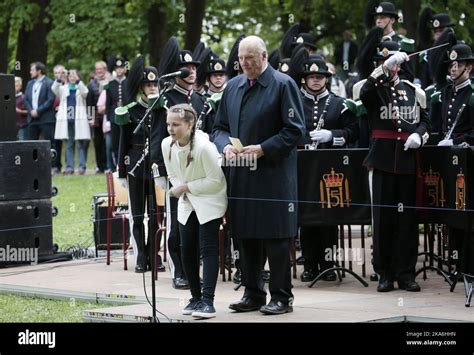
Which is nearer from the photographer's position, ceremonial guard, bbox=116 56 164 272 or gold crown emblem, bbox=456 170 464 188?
gold crown emblem, bbox=456 170 464 188

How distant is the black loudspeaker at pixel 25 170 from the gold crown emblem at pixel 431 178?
530 centimetres

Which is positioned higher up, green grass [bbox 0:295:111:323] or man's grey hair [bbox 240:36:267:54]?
man's grey hair [bbox 240:36:267:54]

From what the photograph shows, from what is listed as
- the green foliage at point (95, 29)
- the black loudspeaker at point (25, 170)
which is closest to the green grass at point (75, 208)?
the black loudspeaker at point (25, 170)

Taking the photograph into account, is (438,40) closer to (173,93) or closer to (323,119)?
(323,119)

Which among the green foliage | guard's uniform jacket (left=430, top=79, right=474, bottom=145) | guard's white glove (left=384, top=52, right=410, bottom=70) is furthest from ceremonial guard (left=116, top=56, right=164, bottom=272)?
the green foliage

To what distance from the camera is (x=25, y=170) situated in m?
16.7

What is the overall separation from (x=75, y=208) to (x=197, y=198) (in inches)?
454

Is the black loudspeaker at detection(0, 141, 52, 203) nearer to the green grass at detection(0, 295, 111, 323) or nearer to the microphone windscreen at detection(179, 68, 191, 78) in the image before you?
the green grass at detection(0, 295, 111, 323)

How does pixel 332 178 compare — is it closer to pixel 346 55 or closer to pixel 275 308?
pixel 275 308

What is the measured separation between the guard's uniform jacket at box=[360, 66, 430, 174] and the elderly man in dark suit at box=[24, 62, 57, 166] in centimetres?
1656

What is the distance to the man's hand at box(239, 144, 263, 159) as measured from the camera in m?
11.8

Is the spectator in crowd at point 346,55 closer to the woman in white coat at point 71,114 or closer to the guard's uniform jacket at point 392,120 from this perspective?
the woman in white coat at point 71,114

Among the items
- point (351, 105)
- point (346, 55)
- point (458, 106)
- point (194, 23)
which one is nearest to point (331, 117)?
point (351, 105)
